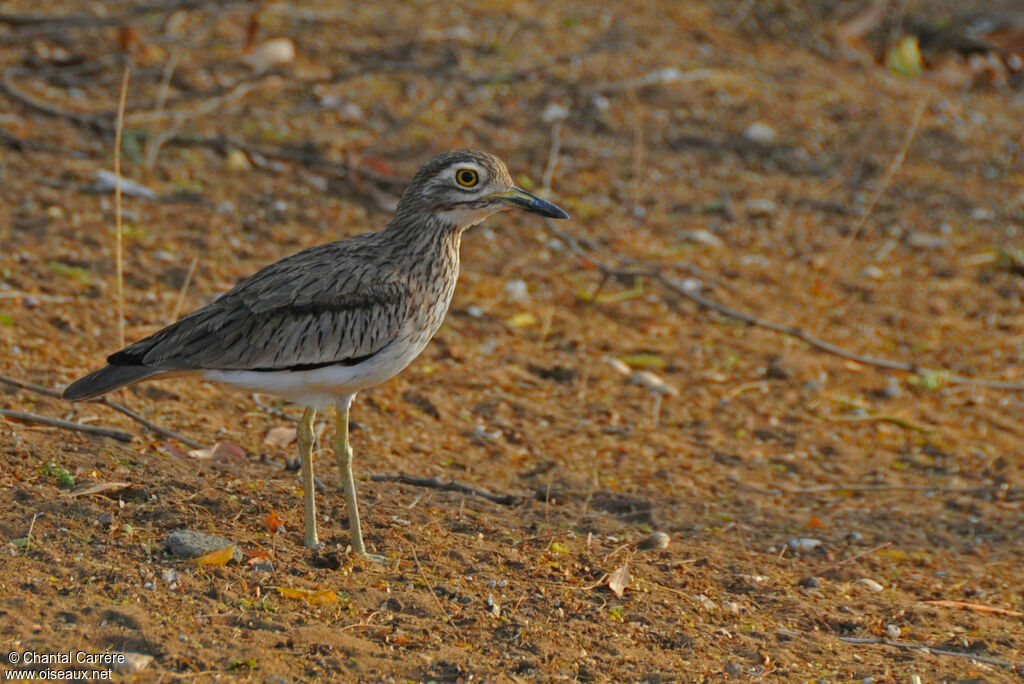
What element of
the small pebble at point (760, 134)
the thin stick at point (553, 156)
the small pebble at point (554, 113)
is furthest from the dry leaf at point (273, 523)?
the small pebble at point (760, 134)

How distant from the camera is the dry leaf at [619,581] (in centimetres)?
440

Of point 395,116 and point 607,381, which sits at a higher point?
point 395,116

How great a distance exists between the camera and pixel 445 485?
517cm

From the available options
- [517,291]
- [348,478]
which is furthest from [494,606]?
[517,291]

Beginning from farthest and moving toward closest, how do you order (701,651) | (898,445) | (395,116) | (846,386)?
1. (395,116)
2. (846,386)
3. (898,445)
4. (701,651)

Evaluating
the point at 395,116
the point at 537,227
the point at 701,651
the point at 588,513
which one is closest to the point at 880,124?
the point at 537,227

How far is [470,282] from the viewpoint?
735 centimetres

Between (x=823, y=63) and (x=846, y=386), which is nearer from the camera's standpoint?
(x=846, y=386)

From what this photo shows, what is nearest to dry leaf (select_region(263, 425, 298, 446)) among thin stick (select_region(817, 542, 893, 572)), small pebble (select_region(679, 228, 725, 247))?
thin stick (select_region(817, 542, 893, 572))

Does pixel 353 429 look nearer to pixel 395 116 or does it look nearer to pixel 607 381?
pixel 607 381

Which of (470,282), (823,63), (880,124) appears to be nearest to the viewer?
Result: (470,282)

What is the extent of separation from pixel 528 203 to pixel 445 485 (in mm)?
1298

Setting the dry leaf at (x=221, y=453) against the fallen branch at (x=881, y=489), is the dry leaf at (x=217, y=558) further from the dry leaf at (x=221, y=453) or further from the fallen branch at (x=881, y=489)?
the fallen branch at (x=881, y=489)

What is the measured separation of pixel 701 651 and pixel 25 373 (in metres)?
3.20
